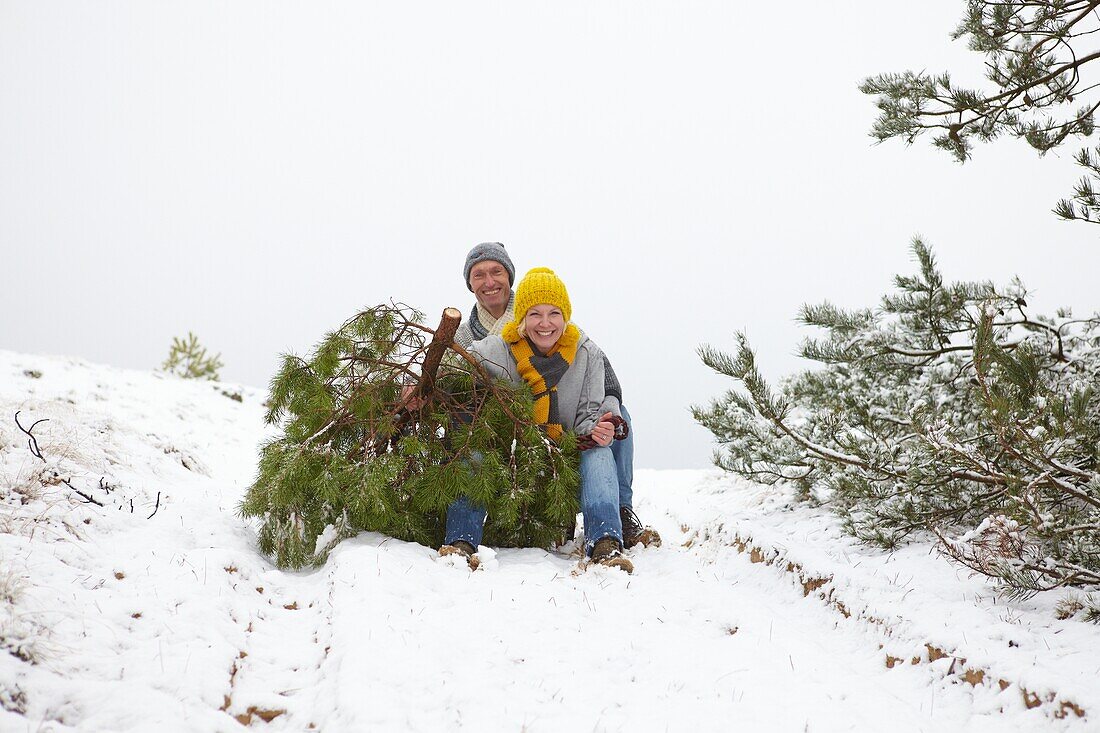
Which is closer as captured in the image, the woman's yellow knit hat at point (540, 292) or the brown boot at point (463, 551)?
the brown boot at point (463, 551)

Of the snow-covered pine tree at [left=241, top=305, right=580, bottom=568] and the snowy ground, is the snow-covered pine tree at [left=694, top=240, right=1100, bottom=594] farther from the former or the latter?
the snow-covered pine tree at [left=241, top=305, right=580, bottom=568]

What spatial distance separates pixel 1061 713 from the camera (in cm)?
238

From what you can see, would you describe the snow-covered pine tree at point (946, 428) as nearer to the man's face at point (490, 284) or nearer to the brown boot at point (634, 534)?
the brown boot at point (634, 534)

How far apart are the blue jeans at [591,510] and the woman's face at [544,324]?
786 mm

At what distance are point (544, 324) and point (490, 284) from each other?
118 cm

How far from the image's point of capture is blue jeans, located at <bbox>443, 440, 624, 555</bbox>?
4.21 meters

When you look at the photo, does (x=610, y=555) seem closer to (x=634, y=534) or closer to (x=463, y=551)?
(x=634, y=534)

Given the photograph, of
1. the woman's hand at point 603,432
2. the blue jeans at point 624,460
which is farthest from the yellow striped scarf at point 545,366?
the blue jeans at point 624,460

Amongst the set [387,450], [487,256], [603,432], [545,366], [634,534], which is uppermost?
[487,256]

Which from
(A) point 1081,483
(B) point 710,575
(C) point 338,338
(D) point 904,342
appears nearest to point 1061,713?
(A) point 1081,483

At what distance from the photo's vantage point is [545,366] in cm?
452

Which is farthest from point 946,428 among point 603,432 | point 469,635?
point 469,635

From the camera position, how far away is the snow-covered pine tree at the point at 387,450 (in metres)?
3.95

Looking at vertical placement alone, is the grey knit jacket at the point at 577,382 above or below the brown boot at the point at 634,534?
above
